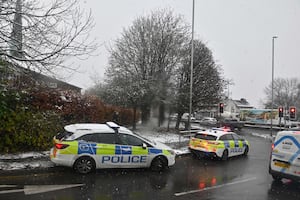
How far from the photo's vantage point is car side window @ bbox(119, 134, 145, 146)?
939 centimetres

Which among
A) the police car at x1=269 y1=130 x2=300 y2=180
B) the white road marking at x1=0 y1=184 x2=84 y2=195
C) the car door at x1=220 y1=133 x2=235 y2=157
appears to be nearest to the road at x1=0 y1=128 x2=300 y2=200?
the white road marking at x1=0 y1=184 x2=84 y2=195

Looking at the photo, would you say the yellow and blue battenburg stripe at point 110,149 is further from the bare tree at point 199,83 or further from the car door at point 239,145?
the bare tree at point 199,83

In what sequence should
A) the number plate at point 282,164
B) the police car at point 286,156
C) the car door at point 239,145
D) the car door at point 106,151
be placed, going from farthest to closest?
the car door at point 239,145 < the car door at point 106,151 < the number plate at point 282,164 < the police car at point 286,156

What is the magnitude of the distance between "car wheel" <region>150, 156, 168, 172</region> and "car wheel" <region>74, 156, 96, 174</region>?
6.85ft

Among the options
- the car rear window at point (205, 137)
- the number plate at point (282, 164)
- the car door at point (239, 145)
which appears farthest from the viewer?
the car door at point (239, 145)

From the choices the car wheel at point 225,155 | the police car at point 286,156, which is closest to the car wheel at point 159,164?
the police car at point 286,156

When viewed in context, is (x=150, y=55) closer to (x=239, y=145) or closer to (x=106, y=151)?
(x=239, y=145)

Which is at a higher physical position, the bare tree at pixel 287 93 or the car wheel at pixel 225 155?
the bare tree at pixel 287 93

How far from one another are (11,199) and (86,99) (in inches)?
346

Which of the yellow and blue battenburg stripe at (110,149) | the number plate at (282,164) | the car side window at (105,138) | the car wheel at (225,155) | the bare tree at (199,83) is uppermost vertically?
the bare tree at (199,83)

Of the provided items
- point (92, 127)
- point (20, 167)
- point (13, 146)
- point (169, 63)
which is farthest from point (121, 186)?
point (169, 63)

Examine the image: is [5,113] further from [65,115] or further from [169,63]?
[169,63]

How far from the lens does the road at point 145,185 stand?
6973 millimetres

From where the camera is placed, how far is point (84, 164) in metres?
8.73
